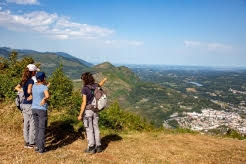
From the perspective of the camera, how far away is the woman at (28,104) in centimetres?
948

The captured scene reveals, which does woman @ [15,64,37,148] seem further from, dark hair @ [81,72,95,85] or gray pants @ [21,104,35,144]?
dark hair @ [81,72,95,85]

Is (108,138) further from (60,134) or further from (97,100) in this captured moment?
(97,100)

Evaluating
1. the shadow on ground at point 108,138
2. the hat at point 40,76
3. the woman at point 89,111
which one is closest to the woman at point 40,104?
the hat at point 40,76

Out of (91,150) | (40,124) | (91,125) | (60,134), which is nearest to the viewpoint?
(40,124)

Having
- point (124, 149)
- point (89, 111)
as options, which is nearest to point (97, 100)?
point (89, 111)

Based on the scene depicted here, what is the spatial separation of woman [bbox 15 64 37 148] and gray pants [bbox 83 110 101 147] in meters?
2.10

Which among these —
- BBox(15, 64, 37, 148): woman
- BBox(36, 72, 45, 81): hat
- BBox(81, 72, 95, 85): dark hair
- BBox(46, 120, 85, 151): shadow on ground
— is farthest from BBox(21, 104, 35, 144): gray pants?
BBox(81, 72, 95, 85): dark hair

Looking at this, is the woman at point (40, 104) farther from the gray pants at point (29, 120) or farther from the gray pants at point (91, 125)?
the gray pants at point (91, 125)

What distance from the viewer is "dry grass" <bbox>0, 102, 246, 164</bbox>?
9266mm

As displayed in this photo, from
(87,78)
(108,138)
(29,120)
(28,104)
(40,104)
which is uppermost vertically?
(87,78)

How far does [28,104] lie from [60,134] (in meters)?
4.22

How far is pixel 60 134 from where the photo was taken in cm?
1344

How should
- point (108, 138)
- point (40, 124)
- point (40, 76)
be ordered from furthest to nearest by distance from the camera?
point (108, 138) → point (40, 124) → point (40, 76)

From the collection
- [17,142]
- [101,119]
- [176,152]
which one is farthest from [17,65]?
[176,152]
